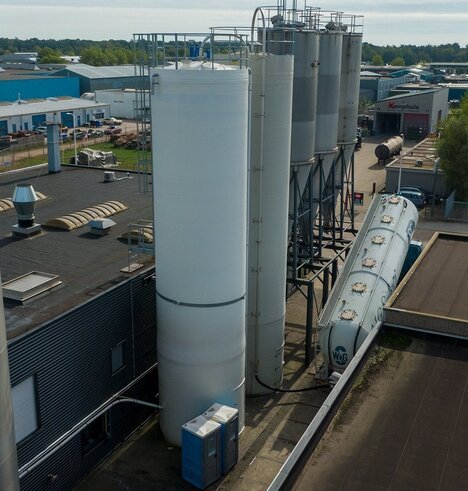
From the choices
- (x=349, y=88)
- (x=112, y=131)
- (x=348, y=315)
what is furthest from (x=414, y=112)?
(x=348, y=315)

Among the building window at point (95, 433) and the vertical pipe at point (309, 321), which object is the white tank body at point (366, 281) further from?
the building window at point (95, 433)

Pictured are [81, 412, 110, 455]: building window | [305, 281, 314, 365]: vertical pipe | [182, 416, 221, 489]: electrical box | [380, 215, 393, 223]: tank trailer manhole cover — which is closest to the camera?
[182, 416, 221, 489]: electrical box

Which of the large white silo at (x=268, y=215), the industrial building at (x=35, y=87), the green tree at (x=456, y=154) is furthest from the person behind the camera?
the industrial building at (x=35, y=87)

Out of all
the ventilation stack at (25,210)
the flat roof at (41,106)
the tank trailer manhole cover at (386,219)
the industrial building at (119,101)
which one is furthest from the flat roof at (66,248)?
the industrial building at (119,101)

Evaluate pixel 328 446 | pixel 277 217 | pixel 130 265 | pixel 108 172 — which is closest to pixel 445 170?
pixel 108 172

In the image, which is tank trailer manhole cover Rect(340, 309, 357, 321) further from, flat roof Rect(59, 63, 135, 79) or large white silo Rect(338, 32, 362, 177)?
flat roof Rect(59, 63, 135, 79)

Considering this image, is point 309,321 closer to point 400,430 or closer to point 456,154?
point 400,430

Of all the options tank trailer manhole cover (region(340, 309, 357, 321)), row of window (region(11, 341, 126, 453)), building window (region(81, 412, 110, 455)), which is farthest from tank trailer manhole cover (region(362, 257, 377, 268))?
row of window (region(11, 341, 126, 453))
